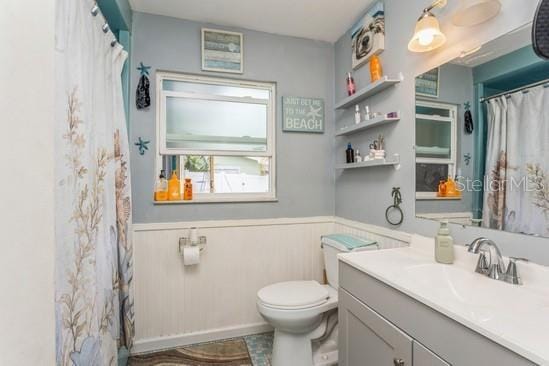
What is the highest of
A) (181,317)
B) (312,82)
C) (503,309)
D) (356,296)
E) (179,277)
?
(312,82)

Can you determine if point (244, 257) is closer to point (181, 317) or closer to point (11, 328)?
point (181, 317)

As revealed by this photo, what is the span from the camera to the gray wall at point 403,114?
1111 millimetres

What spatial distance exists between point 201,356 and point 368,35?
248 cm

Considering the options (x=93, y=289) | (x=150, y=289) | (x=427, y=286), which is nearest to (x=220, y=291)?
(x=150, y=289)

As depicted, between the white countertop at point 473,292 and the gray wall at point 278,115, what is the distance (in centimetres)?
95

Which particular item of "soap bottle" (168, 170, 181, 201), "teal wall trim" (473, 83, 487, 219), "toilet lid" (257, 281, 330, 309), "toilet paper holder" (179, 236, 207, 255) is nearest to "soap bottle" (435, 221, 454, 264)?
"teal wall trim" (473, 83, 487, 219)

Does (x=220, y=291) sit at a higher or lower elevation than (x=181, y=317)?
higher

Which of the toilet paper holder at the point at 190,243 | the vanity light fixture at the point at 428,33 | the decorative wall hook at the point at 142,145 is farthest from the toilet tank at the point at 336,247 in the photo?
the decorative wall hook at the point at 142,145

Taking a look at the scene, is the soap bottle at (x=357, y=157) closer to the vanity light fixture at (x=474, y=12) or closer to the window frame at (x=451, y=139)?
the window frame at (x=451, y=139)

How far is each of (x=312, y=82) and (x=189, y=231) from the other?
1.57 metres

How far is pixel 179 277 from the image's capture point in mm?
2012

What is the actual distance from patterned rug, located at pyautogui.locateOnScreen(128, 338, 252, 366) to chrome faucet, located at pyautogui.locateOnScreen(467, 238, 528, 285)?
1.49m

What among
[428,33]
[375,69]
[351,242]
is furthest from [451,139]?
[351,242]

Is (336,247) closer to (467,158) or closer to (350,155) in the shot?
(350,155)
